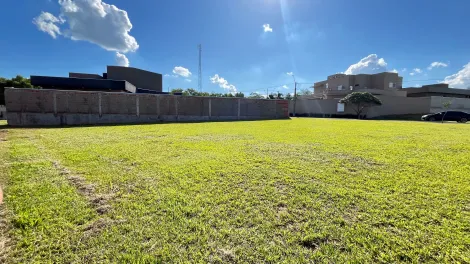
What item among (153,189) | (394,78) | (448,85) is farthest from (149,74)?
(448,85)

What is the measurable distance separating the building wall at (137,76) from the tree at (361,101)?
118 ft

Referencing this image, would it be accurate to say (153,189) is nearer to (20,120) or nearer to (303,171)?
(303,171)

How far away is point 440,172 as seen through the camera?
13.3 feet

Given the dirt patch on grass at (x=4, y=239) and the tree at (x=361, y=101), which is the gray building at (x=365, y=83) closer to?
the tree at (x=361, y=101)

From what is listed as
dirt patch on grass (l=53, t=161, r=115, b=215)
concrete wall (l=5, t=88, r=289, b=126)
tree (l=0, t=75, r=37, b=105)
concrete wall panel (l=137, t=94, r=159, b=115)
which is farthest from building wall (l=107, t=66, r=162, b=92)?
dirt patch on grass (l=53, t=161, r=115, b=215)

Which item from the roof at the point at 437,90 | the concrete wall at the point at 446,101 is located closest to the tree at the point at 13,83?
the concrete wall at the point at 446,101

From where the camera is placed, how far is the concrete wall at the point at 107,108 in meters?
14.3

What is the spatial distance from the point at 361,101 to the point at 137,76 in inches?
1582

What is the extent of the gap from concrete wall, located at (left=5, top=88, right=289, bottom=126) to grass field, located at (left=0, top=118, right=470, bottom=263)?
42.9 ft

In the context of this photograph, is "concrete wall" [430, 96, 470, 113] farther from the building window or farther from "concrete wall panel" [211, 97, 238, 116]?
"concrete wall panel" [211, 97, 238, 116]

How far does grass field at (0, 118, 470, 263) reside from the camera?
189cm

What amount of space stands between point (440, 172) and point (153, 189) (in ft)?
17.0

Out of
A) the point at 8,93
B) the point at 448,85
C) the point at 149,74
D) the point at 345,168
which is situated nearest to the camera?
the point at 345,168

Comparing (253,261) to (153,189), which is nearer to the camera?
(253,261)
